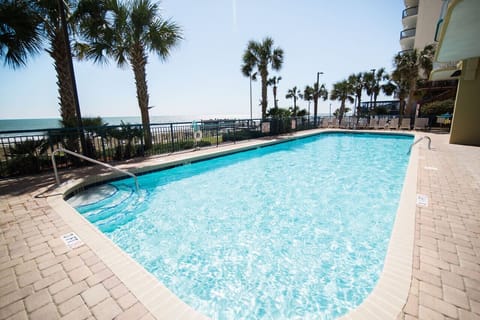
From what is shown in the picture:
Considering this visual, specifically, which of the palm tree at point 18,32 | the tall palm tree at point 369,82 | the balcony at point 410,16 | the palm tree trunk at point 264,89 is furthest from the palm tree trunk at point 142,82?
the balcony at point 410,16

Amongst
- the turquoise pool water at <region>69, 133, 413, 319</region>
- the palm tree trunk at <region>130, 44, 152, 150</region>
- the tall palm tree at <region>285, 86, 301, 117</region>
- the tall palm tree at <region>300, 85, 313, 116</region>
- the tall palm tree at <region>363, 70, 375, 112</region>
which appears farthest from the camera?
the tall palm tree at <region>285, 86, 301, 117</region>

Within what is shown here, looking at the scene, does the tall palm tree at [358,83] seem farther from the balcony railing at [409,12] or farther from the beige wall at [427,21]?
the balcony railing at [409,12]

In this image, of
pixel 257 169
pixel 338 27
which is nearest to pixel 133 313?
pixel 257 169

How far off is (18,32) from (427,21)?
114 ft

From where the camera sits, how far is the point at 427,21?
2325 cm

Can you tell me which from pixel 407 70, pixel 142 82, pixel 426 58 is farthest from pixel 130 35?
pixel 426 58

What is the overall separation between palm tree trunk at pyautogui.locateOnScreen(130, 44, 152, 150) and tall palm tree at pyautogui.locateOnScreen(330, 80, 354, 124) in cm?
2273

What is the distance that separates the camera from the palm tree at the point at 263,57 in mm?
14453

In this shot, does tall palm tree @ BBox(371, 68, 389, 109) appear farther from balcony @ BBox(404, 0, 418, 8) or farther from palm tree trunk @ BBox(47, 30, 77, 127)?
palm tree trunk @ BBox(47, 30, 77, 127)

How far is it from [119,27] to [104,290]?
8.80 m

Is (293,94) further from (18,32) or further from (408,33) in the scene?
(18,32)

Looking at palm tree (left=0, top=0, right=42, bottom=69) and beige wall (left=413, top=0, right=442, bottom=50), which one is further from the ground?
beige wall (left=413, top=0, right=442, bottom=50)

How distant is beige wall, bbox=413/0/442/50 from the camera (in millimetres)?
22719

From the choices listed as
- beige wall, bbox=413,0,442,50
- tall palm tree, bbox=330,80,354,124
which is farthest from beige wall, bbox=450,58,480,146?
beige wall, bbox=413,0,442,50
